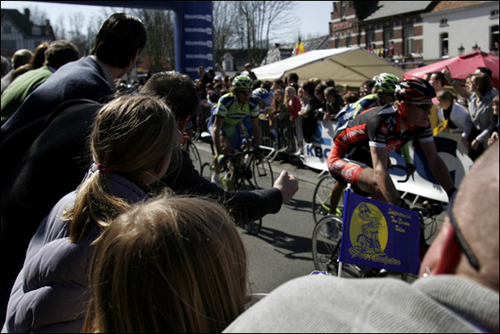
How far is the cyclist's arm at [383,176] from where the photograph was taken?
4094 mm

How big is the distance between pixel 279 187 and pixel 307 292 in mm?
1868

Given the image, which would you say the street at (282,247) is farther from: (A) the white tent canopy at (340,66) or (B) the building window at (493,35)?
(B) the building window at (493,35)

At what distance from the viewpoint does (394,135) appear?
175 inches

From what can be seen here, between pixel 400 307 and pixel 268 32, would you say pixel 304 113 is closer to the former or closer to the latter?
pixel 400 307

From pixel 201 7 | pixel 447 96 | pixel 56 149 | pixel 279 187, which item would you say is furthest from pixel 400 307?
pixel 201 7

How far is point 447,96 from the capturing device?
25.2 feet

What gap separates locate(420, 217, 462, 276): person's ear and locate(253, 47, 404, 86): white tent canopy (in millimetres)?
16475

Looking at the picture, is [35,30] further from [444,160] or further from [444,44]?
[444,160]

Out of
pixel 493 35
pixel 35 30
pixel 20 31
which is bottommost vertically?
pixel 493 35

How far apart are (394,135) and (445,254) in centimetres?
383

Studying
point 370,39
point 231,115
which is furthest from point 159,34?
point 231,115

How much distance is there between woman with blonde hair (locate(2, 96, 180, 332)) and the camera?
151 centimetres

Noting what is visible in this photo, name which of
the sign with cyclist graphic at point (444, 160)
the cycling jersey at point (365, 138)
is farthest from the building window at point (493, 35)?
the cycling jersey at point (365, 138)

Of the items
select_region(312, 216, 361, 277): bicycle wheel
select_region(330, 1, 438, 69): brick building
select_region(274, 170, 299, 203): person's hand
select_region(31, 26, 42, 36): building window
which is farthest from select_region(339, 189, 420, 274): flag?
select_region(31, 26, 42, 36): building window
